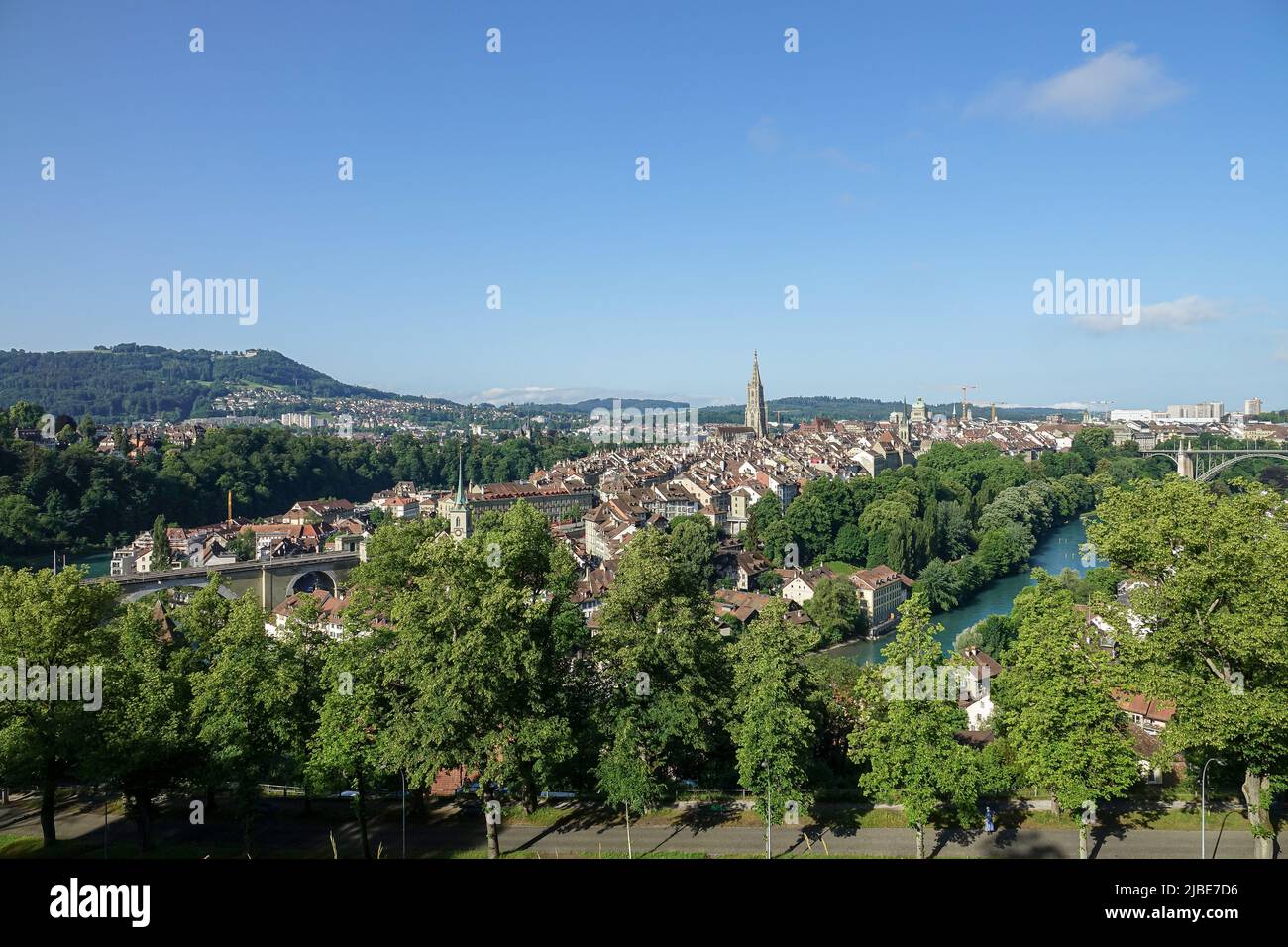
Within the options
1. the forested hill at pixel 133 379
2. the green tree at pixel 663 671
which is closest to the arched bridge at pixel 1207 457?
the green tree at pixel 663 671

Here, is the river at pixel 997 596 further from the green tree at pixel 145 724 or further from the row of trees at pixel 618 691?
the green tree at pixel 145 724

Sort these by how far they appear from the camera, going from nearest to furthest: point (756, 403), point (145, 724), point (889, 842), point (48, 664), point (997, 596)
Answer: point (145, 724), point (889, 842), point (48, 664), point (997, 596), point (756, 403)

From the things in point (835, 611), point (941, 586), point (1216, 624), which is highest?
point (1216, 624)

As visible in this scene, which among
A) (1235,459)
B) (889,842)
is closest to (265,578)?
(889,842)

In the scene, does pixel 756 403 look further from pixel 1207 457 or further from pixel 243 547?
pixel 243 547

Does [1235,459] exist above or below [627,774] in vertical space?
above

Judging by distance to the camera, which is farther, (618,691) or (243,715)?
(618,691)
